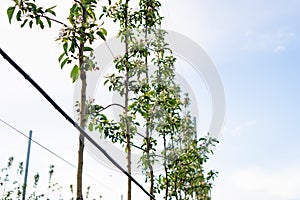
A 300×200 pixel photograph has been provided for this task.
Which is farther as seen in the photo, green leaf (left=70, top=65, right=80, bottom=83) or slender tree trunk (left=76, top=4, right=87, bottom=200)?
slender tree trunk (left=76, top=4, right=87, bottom=200)

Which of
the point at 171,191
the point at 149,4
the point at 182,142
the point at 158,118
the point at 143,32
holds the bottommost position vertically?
the point at 171,191

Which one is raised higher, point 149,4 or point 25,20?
point 149,4

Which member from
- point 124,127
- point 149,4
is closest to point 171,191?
point 124,127

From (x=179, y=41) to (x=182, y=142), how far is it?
15.6 ft

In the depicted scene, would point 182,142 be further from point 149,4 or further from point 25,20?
point 25,20

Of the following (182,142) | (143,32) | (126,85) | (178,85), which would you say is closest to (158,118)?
(126,85)

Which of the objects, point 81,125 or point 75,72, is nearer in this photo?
point 75,72

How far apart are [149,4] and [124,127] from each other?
3426 millimetres

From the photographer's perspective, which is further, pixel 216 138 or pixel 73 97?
pixel 216 138

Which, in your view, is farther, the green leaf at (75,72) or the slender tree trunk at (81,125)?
the slender tree trunk at (81,125)

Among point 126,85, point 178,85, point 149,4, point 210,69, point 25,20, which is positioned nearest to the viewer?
point 25,20

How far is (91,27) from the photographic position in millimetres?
3309

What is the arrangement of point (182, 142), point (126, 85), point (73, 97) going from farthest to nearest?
1. point (182, 142)
2. point (126, 85)
3. point (73, 97)

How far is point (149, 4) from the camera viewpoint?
327 inches
